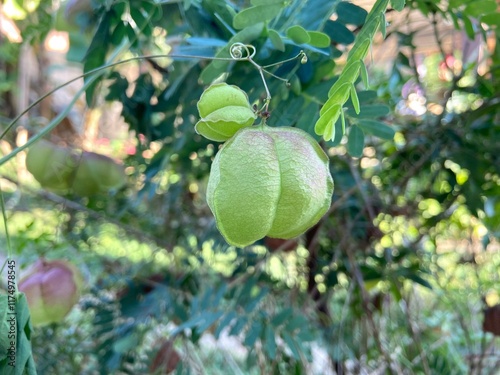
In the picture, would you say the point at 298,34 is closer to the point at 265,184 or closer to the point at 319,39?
the point at 319,39

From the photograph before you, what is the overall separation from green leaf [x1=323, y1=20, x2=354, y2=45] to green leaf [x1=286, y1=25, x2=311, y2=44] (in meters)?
0.11

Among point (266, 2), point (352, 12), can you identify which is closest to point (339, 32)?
point (352, 12)

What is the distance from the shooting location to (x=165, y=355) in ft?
3.00

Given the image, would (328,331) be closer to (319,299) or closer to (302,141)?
(319,299)

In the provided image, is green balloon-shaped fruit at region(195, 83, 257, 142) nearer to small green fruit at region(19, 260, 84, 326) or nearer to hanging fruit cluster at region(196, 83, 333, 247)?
hanging fruit cluster at region(196, 83, 333, 247)

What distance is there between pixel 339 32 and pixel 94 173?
514mm

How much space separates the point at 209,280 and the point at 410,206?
1.38 ft

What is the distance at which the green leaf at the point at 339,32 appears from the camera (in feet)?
1.87

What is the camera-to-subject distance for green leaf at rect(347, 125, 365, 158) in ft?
A: 1.75

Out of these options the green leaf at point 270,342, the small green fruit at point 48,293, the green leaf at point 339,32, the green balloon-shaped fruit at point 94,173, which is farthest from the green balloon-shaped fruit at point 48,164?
the green leaf at point 339,32

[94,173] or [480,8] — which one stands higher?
[480,8]

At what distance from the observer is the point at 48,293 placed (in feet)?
2.25

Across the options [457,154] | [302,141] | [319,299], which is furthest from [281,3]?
[319,299]

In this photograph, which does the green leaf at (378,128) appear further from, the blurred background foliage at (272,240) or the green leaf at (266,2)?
the green leaf at (266,2)
